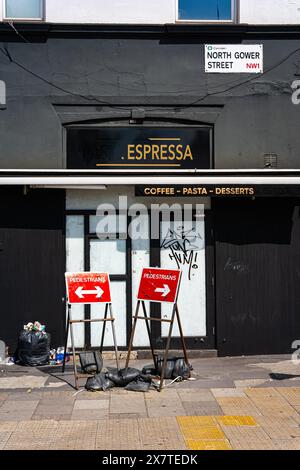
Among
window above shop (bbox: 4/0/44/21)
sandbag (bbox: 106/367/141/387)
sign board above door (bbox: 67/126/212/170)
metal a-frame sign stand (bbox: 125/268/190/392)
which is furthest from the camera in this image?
window above shop (bbox: 4/0/44/21)

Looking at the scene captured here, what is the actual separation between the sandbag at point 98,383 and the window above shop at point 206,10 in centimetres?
670

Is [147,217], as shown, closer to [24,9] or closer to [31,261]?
[31,261]

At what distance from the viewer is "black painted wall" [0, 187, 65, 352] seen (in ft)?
37.7

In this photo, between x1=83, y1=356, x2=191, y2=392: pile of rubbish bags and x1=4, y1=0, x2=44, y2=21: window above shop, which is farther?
x1=4, y1=0, x2=44, y2=21: window above shop

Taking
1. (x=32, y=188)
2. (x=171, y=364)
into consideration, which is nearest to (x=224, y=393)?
(x=171, y=364)

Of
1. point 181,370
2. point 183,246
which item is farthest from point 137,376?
point 183,246

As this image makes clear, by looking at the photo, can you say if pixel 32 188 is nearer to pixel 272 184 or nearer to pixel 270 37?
pixel 272 184

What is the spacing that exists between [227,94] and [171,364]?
501 centimetres

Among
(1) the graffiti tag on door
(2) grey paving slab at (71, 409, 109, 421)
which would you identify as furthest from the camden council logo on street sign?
(2) grey paving slab at (71, 409, 109, 421)

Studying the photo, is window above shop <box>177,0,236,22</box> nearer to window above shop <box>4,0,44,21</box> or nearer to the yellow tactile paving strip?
window above shop <box>4,0,44,21</box>

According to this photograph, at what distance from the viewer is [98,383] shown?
9367mm

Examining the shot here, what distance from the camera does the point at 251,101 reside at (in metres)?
11.8

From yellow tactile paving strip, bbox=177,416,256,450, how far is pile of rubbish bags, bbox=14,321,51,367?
3.74m
